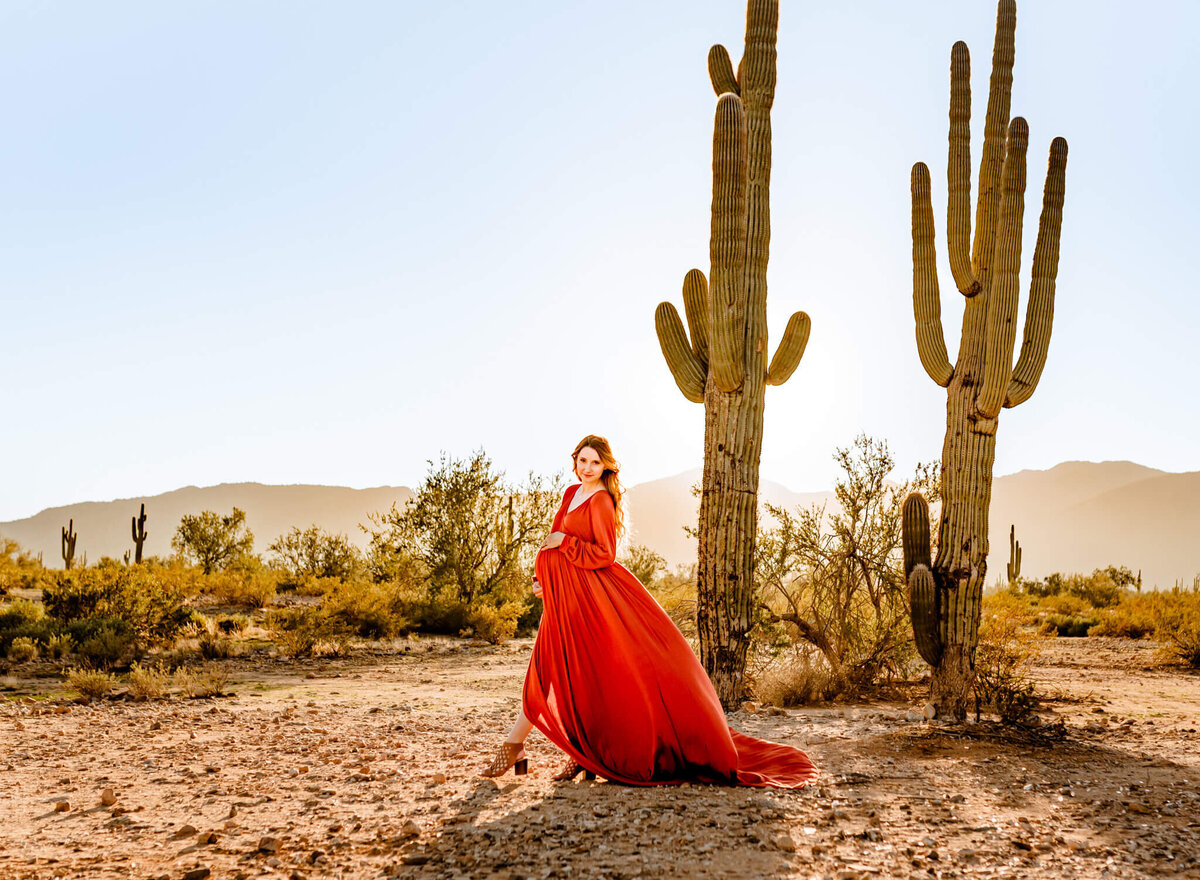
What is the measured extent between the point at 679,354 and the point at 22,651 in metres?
8.95

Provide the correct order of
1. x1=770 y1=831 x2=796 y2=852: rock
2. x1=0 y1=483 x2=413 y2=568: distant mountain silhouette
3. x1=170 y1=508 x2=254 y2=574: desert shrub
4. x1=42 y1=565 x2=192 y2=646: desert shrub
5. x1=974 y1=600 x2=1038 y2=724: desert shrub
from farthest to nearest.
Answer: x1=0 y1=483 x2=413 y2=568: distant mountain silhouette, x1=170 y1=508 x2=254 y2=574: desert shrub, x1=42 y1=565 x2=192 y2=646: desert shrub, x1=974 y1=600 x2=1038 y2=724: desert shrub, x1=770 y1=831 x2=796 y2=852: rock

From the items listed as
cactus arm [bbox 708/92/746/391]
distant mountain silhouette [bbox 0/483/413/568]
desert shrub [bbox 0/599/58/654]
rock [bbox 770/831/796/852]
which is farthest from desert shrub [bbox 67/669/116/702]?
distant mountain silhouette [bbox 0/483/413/568]

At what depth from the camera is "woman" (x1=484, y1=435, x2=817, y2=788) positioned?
5023mm

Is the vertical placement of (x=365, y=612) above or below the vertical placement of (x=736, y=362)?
below

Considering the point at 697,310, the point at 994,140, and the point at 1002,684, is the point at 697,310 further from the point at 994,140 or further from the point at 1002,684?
the point at 1002,684

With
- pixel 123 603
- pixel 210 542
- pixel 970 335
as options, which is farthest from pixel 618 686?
pixel 210 542

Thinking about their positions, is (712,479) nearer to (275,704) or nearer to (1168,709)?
(275,704)

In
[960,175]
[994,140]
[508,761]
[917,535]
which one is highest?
[994,140]

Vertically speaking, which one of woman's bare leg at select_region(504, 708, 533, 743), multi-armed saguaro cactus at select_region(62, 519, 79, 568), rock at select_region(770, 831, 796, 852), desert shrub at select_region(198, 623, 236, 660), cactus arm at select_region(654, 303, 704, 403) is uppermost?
cactus arm at select_region(654, 303, 704, 403)

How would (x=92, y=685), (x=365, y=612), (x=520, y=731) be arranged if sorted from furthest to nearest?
(x=365, y=612)
(x=92, y=685)
(x=520, y=731)

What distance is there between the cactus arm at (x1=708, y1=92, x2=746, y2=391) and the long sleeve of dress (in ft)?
10.8

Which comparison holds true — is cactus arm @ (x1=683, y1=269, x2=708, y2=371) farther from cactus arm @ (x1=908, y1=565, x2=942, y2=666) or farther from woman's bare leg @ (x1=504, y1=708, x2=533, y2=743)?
woman's bare leg @ (x1=504, y1=708, x2=533, y2=743)

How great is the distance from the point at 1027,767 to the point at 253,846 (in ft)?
15.2

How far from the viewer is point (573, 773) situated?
5.25 meters
